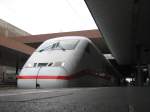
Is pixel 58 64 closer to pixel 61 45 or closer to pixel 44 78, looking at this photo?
pixel 44 78

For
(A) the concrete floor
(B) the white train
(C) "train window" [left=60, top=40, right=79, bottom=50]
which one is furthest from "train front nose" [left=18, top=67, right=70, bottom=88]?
(A) the concrete floor

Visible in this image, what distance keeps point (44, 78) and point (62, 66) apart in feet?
2.84

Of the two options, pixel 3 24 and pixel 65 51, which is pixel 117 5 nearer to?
pixel 65 51

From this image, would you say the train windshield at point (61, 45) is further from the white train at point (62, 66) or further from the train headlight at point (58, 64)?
the train headlight at point (58, 64)

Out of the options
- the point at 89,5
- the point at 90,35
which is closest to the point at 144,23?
the point at 89,5

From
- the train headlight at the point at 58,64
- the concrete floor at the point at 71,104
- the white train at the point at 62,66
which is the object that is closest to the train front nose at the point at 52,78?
the white train at the point at 62,66

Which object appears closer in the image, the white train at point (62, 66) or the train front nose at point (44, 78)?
the train front nose at point (44, 78)

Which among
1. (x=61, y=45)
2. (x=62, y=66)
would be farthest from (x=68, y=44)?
(x=62, y=66)

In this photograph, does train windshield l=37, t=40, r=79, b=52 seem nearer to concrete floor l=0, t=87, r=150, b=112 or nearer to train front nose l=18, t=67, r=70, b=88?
train front nose l=18, t=67, r=70, b=88

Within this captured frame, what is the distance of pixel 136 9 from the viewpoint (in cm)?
1272

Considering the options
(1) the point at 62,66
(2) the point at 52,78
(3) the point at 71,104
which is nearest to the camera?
(3) the point at 71,104

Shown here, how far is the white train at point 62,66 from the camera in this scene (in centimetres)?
927

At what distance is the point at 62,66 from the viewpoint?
971 centimetres

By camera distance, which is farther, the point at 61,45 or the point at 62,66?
the point at 61,45
